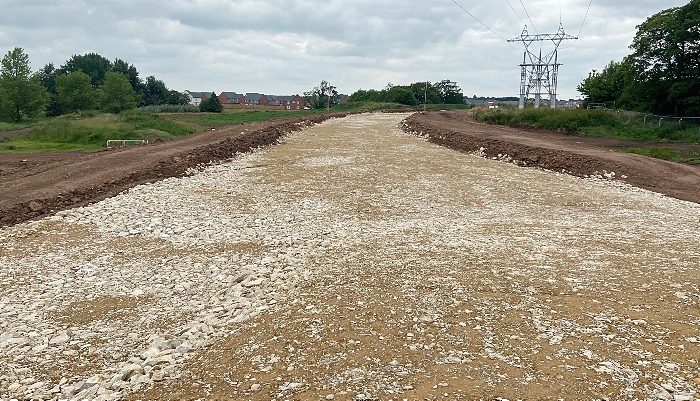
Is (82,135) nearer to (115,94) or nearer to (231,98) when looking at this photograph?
(115,94)

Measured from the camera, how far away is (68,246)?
1123 cm

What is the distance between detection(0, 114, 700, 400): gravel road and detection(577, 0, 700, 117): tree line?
31.3 m

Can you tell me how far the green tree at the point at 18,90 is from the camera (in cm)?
6838

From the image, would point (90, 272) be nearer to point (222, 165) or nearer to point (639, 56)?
point (222, 165)

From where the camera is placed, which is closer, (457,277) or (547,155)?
(457,277)

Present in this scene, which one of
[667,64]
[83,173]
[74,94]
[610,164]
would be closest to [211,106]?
[74,94]

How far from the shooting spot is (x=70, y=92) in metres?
90.5

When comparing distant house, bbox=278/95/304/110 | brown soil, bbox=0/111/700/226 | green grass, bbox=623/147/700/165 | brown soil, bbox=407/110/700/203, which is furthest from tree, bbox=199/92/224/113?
green grass, bbox=623/147/700/165

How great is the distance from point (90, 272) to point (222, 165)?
14.5m

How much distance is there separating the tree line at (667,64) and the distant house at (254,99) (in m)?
142

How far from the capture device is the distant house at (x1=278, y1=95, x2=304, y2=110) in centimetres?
17640

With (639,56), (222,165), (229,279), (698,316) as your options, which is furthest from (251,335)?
(639,56)

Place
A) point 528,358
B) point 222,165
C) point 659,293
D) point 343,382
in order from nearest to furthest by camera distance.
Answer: point 343,382, point 528,358, point 659,293, point 222,165

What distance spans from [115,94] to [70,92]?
7533 mm
